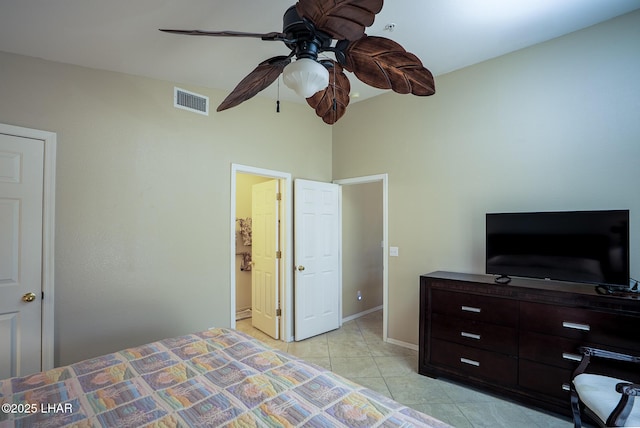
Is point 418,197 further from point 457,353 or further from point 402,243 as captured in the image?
point 457,353

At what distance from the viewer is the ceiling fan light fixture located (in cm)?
140

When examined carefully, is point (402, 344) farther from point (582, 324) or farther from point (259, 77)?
point (259, 77)

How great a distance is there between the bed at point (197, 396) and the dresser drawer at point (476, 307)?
165 centimetres

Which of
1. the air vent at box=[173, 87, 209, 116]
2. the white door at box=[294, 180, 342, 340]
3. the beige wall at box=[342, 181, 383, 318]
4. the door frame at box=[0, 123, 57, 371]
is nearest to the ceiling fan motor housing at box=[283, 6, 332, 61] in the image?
the air vent at box=[173, 87, 209, 116]

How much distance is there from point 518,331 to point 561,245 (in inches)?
30.4

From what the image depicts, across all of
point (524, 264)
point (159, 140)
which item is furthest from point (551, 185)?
point (159, 140)

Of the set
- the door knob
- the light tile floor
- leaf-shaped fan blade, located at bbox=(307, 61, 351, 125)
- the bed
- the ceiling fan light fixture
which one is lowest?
the light tile floor

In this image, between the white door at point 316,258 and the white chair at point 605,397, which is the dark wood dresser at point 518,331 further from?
the white door at point 316,258

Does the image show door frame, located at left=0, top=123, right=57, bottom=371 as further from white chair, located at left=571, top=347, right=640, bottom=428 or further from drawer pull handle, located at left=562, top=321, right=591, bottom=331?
drawer pull handle, located at left=562, top=321, right=591, bottom=331

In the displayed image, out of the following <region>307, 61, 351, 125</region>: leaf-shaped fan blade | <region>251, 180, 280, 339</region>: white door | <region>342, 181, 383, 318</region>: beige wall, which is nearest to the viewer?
<region>307, 61, 351, 125</region>: leaf-shaped fan blade

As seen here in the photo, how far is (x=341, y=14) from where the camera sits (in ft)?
3.95

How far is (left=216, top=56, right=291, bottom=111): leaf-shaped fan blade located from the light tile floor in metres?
2.62

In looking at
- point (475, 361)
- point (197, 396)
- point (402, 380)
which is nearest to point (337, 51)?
point (197, 396)

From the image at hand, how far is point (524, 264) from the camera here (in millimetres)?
2557
